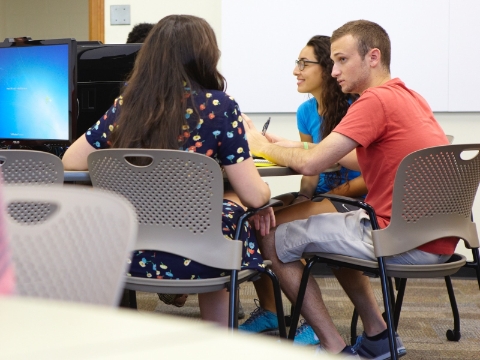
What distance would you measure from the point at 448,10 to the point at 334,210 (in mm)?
2153

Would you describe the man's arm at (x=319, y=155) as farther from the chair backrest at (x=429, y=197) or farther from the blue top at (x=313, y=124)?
the blue top at (x=313, y=124)

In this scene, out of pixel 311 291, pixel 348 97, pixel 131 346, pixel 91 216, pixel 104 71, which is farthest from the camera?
pixel 348 97

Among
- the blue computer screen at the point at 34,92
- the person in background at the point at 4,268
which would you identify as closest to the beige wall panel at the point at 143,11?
the blue computer screen at the point at 34,92

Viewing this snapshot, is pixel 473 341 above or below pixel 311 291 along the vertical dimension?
below

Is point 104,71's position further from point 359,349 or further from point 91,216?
point 91,216

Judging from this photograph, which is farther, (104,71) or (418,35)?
(418,35)

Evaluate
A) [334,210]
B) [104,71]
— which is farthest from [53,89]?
[334,210]

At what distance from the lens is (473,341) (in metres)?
2.95

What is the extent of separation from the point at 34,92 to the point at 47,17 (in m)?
4.82

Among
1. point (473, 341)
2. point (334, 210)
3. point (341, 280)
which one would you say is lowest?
point (473, 341)

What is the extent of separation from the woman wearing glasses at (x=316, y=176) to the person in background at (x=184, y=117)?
1.87ft

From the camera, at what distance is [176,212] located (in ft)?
6.27

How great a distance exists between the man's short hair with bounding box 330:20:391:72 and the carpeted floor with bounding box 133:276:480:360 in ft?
3.86

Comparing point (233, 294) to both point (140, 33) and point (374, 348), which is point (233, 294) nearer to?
point (374, 348)
